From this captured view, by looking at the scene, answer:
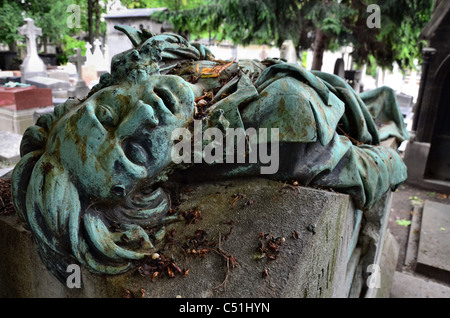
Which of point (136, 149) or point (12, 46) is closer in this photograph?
point (136, 149)

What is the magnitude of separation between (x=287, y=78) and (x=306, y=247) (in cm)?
84

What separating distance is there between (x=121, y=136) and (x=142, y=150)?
104 millimetres

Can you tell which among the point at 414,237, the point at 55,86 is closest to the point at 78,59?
the point at 55,86

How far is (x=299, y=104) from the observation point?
5.48ft

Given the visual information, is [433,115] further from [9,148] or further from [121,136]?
[9,148]

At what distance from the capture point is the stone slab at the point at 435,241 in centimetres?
374

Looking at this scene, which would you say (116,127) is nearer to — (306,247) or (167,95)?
(167,95)

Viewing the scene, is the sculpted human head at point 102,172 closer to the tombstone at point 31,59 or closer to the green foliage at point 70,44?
the tombstone at point 31,59

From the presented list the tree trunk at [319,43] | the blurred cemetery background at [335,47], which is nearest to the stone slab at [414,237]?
the blurred cemetery background at [335,47]

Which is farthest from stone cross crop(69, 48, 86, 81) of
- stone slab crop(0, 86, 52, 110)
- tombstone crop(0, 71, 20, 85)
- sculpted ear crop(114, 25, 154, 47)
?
sculpted ear crop(114, 25, 154, 47)

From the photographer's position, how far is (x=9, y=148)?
15.9 feet
